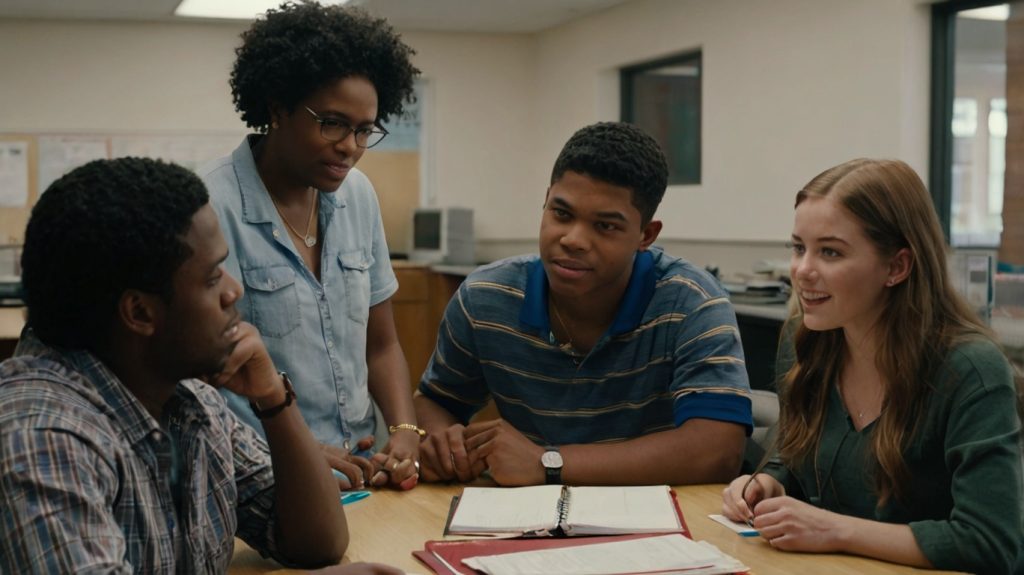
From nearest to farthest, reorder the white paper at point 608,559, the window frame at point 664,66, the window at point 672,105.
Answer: the white paper at point 608,559 → the window frame at point 664,66 → the window at point 672,105

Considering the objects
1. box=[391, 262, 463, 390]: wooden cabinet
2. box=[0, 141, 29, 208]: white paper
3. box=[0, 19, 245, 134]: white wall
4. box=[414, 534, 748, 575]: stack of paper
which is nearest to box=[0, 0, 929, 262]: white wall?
box=[0, 19, 245, 134]: white wall

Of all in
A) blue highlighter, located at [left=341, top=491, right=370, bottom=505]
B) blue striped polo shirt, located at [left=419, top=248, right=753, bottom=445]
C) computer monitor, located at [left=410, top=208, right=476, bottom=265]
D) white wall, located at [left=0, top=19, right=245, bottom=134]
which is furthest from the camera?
computer monitor, located at [left=410, top=208, right=476, bottom=265]

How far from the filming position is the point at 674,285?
1987mm

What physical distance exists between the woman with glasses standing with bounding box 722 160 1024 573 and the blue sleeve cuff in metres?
0.07

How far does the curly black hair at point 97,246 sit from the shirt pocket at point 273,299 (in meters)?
0.74

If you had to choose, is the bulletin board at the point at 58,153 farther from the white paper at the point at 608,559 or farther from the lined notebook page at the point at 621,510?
the white paper at the point at 608,559

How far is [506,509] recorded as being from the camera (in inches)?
64.9

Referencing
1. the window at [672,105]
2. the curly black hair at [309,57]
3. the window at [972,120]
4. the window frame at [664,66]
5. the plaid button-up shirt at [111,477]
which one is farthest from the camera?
the window at [672,105]

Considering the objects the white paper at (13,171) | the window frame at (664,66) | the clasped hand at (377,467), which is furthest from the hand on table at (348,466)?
the white paper at (13,171)

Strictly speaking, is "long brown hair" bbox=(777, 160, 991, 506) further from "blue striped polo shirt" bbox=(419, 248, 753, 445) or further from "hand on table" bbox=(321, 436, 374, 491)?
"hand on table" bbox=(321, 436, 374, 491)

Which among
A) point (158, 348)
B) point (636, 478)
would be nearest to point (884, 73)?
point (636, 478)

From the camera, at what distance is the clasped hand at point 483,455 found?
71.4 inches

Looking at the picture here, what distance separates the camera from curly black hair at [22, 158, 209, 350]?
1.13 meters

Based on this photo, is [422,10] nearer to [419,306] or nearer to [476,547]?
[419,306]
